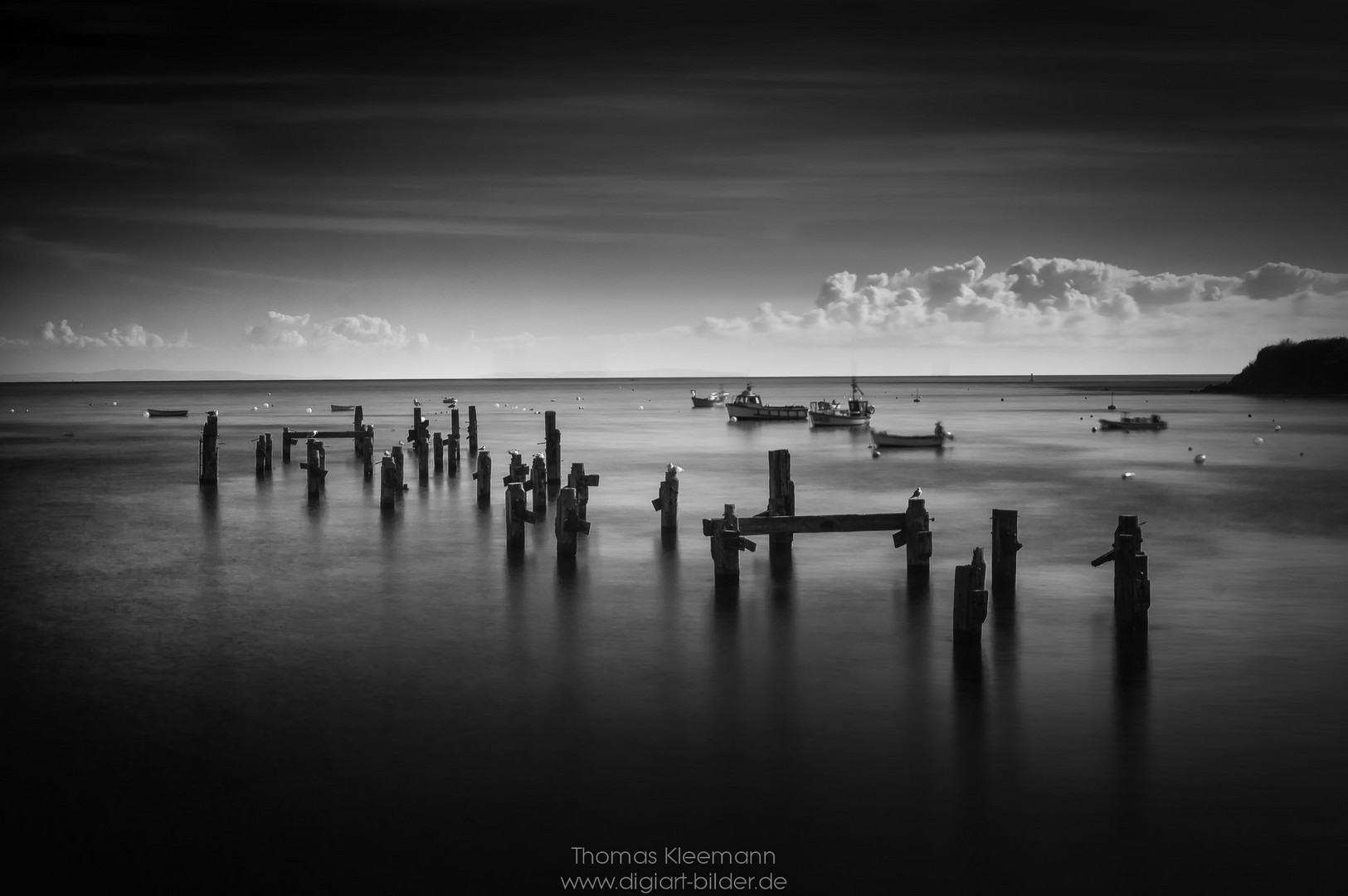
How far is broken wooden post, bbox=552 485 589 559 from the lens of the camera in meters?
22.2

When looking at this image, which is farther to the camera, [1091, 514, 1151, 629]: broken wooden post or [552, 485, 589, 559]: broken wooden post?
[552, 485, 589, 559]: broken wooden post

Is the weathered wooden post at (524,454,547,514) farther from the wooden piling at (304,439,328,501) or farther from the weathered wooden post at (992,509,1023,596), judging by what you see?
the weathered wooden post at (992,509,1023,596)

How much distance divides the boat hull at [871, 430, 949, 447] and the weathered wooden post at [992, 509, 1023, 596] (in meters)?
40.7

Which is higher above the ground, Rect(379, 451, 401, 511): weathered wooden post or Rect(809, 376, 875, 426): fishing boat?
Rect(809, 376, 875, 426): fishing boat

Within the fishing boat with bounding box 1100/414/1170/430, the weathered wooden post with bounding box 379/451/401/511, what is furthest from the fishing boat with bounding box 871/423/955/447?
the weathered wooden post with bounding box 379/451/401/511

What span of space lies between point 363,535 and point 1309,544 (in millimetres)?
23939

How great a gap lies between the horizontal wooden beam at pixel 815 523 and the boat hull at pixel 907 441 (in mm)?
40617

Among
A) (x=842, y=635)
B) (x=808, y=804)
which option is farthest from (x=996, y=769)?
(x=842, y=635)

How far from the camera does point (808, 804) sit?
10.8 m

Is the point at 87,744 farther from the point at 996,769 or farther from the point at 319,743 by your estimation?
the point at 996,769

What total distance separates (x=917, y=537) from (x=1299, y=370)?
14809 cm

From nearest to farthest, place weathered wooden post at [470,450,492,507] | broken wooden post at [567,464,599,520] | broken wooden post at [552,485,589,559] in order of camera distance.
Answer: broken wooden post at [552,485,589,559] → broken wooden post at [567,464,599,520] → weathered wooden post at [470,450,492,507]

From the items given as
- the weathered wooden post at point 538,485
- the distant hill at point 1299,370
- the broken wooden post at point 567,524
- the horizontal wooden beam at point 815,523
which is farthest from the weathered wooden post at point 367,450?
the distant hill at point 1299,370

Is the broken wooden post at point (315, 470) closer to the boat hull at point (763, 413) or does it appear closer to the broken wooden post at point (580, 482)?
the broken wooden post at point (580, 482)
